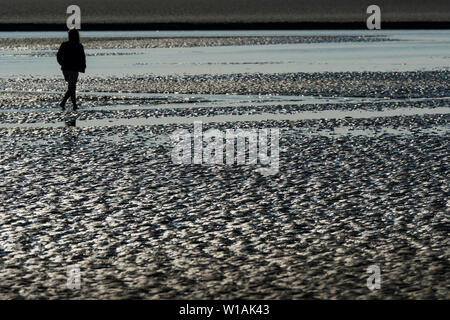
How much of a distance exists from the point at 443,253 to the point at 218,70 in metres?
19.8

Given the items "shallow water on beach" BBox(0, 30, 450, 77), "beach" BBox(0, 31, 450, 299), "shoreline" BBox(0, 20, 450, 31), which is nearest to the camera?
"beach" BBox(0, 31, 450, 299)

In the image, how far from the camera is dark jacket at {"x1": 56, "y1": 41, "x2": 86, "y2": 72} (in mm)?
19672

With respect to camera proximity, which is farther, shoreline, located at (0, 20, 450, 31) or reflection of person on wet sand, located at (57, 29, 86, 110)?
shoreline, located at (0, 20, 450, 31)

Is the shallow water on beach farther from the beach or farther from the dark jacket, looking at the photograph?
the dark jacket

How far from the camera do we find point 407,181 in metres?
11.4

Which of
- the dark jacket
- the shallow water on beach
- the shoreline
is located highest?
the dark jacket

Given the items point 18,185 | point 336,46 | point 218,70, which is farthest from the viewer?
point 336,46

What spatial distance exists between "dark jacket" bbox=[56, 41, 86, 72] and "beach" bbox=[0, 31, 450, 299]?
0.83m

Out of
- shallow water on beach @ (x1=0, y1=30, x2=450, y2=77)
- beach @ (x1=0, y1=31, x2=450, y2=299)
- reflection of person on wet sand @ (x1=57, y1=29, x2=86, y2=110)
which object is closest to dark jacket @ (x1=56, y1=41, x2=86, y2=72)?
reflection of person on wet sand @ (x1=57, y1=29, x2=86, y2=110)

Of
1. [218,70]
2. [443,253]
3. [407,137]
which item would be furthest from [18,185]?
[218,70]

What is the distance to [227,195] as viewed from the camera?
34.8 feet

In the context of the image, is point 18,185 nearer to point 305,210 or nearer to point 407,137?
point 305,210

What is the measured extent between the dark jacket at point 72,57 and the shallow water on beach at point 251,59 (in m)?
7.39

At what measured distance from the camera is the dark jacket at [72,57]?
19.7 m
